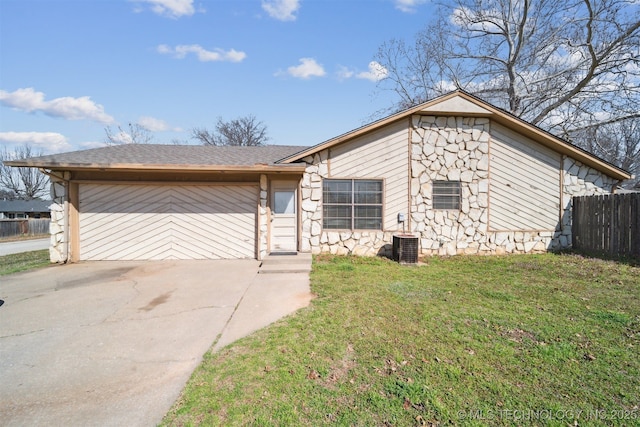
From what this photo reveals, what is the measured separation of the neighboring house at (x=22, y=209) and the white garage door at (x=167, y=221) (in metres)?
38.7

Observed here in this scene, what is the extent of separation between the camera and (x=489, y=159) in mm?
8977

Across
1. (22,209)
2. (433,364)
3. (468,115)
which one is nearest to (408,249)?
(468,115)

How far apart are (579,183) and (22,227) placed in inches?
1494

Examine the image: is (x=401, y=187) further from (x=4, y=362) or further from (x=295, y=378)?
(x=4, y=362)

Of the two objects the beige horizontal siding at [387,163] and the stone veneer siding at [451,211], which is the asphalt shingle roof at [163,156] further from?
the stone veneer siding at [451,211]

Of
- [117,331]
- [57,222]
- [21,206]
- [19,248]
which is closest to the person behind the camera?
[117,331]

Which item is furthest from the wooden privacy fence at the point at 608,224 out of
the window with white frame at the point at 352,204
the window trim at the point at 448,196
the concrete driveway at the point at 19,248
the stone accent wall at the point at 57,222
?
the concrete driveway at the point at 19,248

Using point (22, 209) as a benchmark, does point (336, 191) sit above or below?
above

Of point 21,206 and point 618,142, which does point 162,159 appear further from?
point 21,206

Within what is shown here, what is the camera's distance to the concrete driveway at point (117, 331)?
244 cm

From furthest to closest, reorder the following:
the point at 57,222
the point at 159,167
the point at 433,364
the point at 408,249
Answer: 1. the point at 408,249
2. the point at 57,222
3. the point at 159,167
4. the point at 433,364

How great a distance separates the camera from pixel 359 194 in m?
8.78

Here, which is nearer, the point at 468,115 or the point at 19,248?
the point at 468,115

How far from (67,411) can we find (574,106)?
69.0ft
